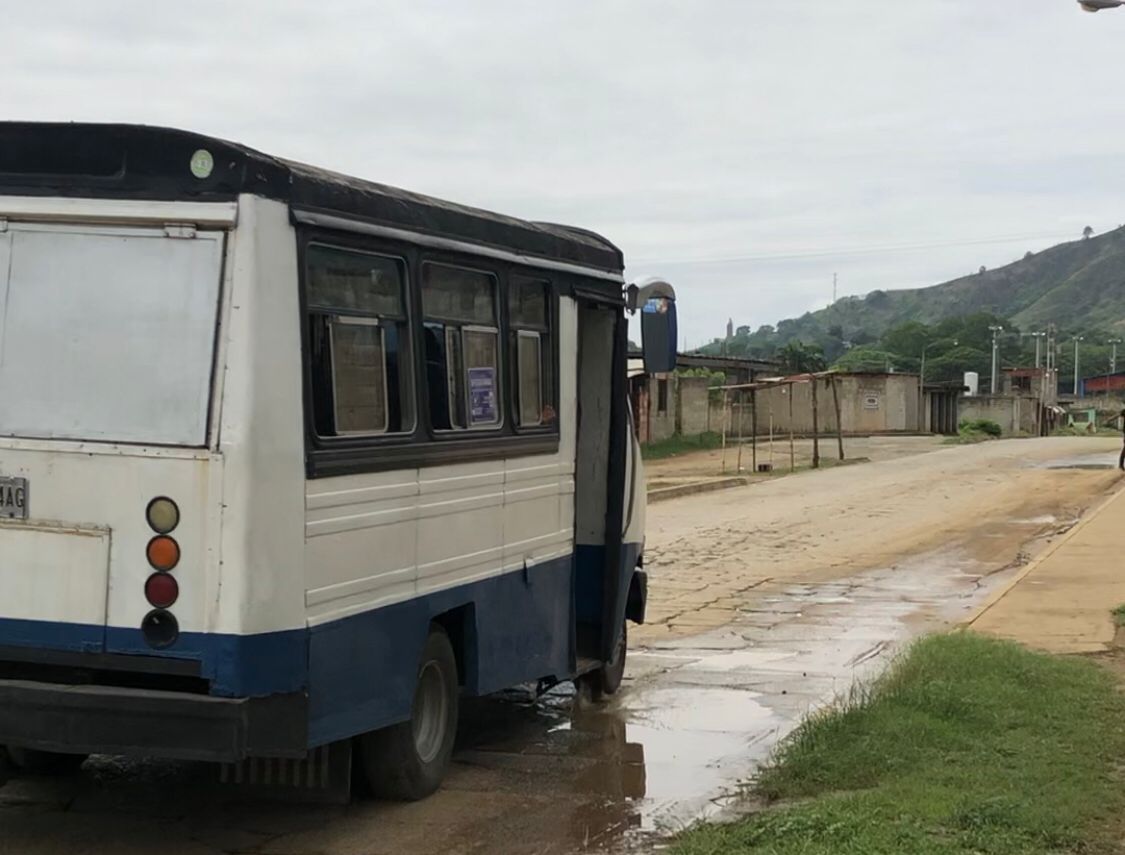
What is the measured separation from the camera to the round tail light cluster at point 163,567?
5559 millimetres

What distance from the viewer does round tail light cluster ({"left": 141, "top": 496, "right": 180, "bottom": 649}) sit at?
5559 mm

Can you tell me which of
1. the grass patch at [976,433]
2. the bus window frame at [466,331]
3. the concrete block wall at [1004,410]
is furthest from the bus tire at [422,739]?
the concrete block wall at [1004,410]

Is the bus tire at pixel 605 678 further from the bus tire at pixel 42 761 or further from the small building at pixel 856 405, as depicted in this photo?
the small building at pixel 856 405

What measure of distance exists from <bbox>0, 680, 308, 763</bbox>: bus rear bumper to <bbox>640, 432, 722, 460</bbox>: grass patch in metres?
34.9

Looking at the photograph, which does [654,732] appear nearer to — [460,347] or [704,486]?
[460,347]

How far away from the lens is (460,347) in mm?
7191

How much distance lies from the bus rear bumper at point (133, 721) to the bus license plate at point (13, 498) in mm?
→ 652

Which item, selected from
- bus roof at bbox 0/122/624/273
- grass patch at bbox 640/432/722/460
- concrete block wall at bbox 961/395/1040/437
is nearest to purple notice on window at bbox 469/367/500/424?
bus roof at bbox 0/122/624/273

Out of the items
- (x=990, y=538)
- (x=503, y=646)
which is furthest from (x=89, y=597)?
(x=990, y=538)

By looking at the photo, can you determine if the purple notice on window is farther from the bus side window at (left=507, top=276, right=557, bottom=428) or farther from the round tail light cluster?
the round tail light cluster

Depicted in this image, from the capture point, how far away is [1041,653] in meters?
10.6

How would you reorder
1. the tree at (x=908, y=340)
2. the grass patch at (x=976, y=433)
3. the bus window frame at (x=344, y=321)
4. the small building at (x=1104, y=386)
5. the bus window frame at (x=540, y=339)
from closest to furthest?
the bus window frame at (x=344, y=321)
the bus window frame at (x=540, y=339)
the grass patch at (x=976, y=433)
the small building at (x=1104, y=386)
the tree at (x=908, y=340)

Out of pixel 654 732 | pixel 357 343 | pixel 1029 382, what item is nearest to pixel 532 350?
pixel 357 343

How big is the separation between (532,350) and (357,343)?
1.82 m
